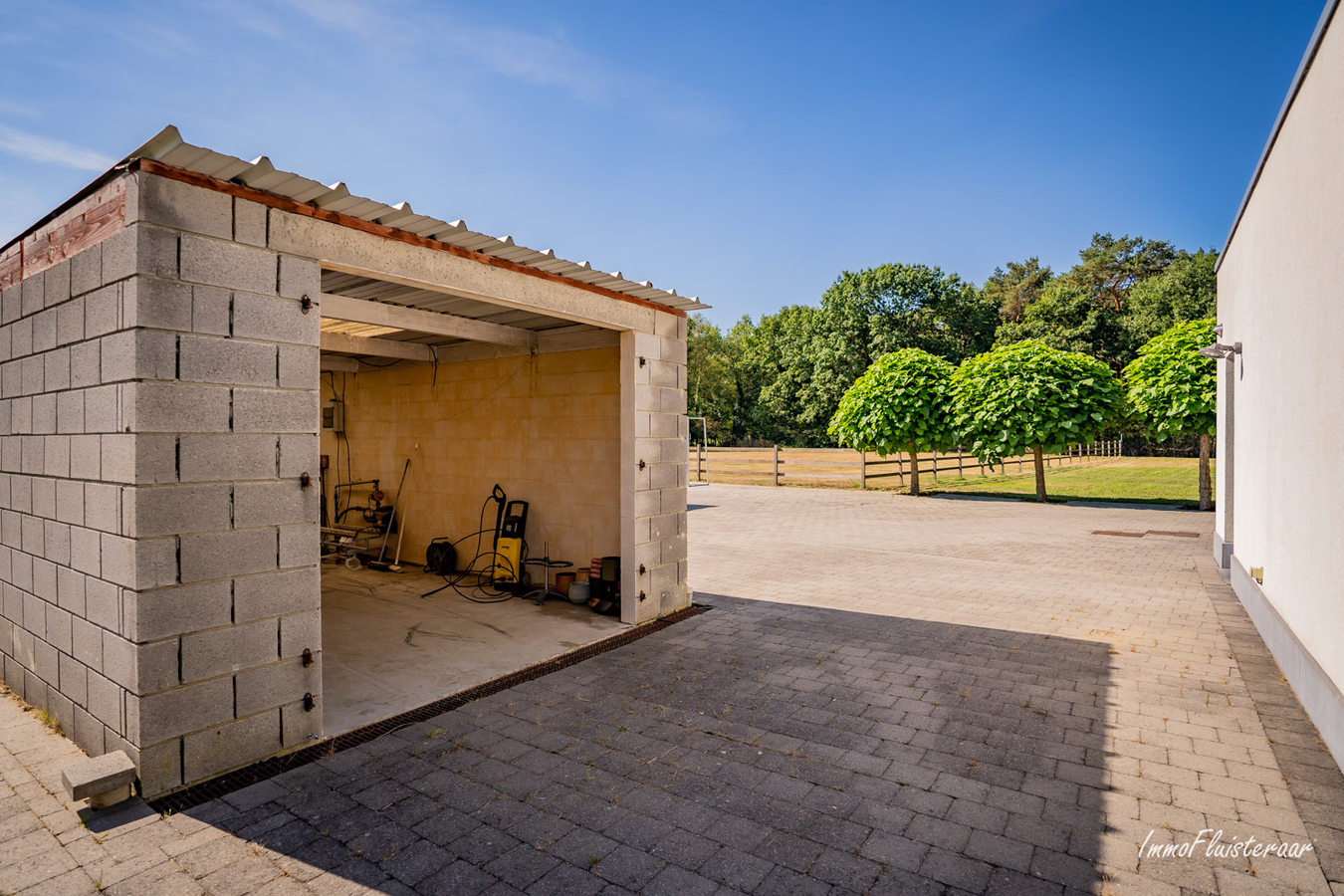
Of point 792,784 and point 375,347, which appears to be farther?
point 375,347

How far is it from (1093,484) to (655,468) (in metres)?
19.7

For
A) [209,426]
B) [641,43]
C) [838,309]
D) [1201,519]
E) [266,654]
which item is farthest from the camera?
[838,309]

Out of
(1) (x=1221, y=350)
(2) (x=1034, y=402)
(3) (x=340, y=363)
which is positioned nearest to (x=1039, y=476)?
(2) (x=1034, y=402)

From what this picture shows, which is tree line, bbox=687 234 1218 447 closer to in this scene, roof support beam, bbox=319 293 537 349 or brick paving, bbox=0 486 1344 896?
roof support beam, bbox=319 293 537 349

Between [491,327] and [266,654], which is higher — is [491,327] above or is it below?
above

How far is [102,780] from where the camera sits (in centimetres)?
261

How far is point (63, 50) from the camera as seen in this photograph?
16.2ft

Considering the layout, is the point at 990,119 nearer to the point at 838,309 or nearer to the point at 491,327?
the point at 491,327

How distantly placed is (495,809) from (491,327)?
4.63 meters

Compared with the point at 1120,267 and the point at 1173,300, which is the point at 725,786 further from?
the point at 1120,267

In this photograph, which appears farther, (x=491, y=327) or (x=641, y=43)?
(x=641, y=43)

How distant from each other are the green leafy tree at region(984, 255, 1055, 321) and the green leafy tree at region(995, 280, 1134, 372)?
7.92 meters

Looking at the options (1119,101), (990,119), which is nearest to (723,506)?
(990,119)

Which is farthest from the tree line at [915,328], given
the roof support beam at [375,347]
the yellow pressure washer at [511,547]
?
the yellow pressure washer at [511,547]
